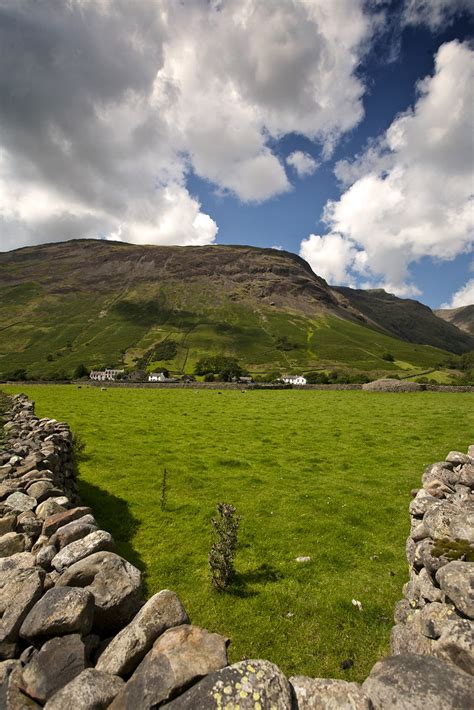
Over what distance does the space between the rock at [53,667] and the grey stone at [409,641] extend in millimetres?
4826

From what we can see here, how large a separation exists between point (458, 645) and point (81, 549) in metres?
6.65

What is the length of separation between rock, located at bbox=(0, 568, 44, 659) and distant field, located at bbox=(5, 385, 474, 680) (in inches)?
178

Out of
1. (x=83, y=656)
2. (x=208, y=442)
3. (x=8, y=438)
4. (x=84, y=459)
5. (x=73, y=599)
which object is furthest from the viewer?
(x=208, y=442)

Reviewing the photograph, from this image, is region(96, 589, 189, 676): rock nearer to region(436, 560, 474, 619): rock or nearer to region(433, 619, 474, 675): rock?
region(433, 619, 474, 675): rock

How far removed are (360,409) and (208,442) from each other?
23356 millimetres

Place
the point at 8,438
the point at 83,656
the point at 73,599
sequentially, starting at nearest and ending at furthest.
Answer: the point at 83,656 < the point at 73,599 < the point at 8,438

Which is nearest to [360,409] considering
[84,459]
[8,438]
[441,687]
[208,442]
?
[208,442]

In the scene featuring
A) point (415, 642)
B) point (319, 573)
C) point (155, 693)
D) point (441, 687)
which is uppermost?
point (441, 687)

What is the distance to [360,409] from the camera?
139 ft

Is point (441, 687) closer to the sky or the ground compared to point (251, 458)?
closer to the sky

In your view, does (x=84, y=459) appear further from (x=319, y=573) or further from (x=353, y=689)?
(x=353, y=689)

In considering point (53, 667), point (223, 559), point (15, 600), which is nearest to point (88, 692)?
point (53, 667)

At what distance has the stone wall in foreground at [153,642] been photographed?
4.33 meters

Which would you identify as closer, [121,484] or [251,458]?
[121,484]
